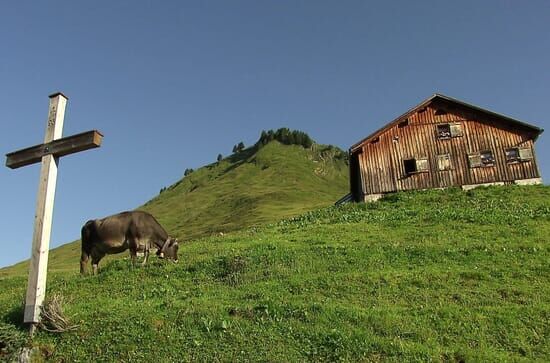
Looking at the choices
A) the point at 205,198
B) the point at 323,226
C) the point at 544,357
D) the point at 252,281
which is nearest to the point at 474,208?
the point at 323,226

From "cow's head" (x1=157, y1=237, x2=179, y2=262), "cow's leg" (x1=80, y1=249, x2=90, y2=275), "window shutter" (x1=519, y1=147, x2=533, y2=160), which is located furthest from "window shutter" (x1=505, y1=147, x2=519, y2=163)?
"cow's leg" (x1=80, y1=249, x2=90, y2=275)

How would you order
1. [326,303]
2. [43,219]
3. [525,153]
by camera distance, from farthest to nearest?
[525,153], [326,303], [43,219]

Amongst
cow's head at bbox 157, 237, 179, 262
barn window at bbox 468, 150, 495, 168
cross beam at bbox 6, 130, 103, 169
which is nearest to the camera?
cross beam at bbox 6, 130, 103, 169

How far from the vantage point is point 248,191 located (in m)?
130

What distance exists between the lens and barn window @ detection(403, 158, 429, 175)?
130 ft

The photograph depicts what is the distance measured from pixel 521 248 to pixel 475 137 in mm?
22893

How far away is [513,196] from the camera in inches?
1367

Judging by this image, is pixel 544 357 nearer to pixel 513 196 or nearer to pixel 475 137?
pixel 513 196

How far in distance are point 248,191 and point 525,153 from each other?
9438cm

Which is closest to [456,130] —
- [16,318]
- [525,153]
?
[525,153]

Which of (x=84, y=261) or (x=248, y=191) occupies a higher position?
(x=248, y=191)

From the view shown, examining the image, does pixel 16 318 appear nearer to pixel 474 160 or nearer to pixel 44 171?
pixel 44 171

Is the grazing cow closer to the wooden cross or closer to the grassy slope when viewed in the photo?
the wooden cross

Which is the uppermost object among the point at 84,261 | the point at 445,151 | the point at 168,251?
the point at 445,151
